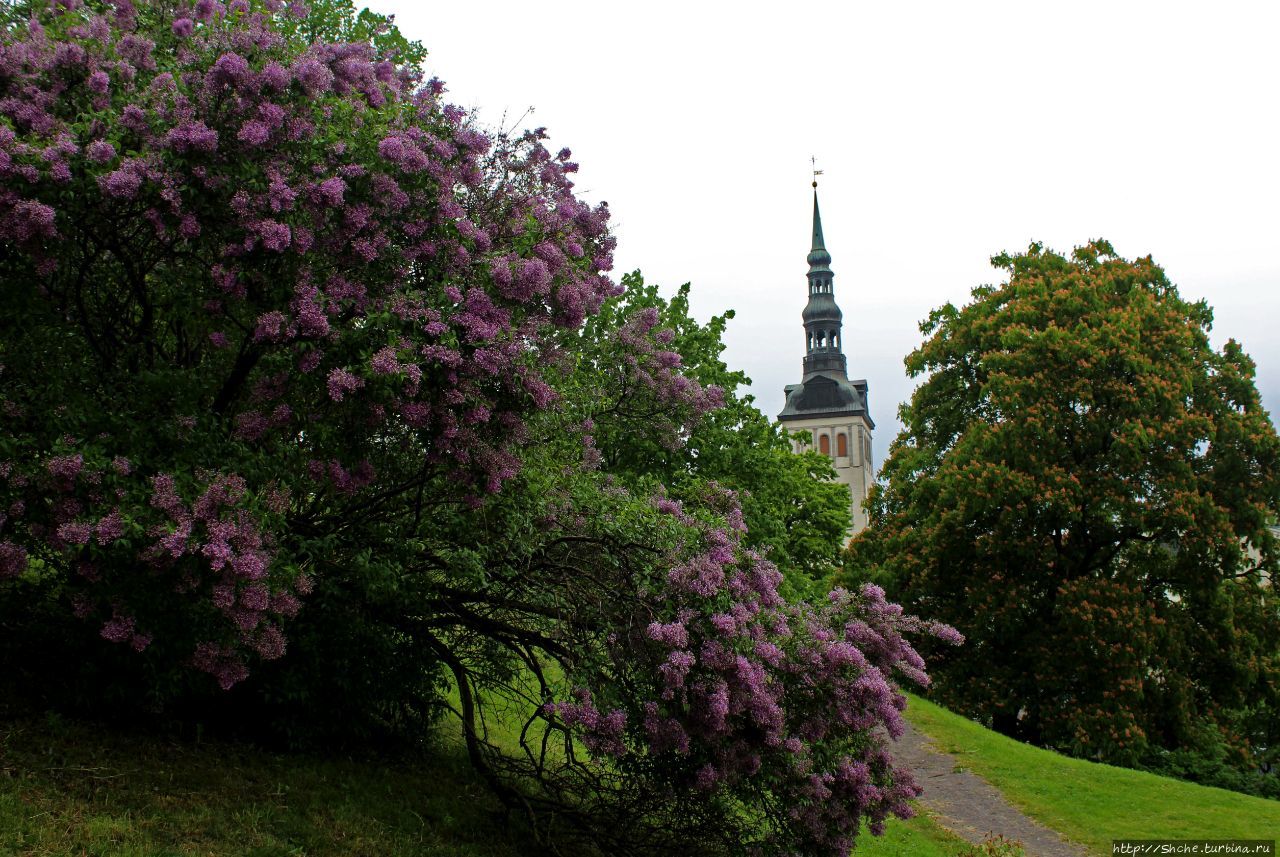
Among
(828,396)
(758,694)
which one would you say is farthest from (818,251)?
(758,694)

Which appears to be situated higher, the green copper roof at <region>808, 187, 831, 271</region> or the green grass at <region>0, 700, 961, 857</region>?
the green copper roof at <region>808, 187, 831, 271</region>

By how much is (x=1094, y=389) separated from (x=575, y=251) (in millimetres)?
19010

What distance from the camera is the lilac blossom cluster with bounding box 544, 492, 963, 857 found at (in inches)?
336

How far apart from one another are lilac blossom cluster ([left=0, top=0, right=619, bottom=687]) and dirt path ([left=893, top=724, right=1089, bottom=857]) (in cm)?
1146

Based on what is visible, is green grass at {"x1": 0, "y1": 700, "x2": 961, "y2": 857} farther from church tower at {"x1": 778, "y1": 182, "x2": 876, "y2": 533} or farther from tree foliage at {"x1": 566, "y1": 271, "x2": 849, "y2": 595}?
church tower at {"x1": 778, "y1": 182, "x2": 876, "y2": 533}

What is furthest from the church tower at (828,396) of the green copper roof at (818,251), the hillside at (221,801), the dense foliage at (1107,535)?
the hillside at (221,801)

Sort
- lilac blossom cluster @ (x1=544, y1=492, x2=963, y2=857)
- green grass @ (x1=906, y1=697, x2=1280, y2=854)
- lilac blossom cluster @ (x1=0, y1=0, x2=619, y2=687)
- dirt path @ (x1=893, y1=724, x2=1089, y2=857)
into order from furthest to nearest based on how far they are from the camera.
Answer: green grass @ (x1=906, y1=697, x2=1280, y2=854), dirt path @ (x1=893, y1=724, x2=1089, y2=857), lilac blossom cluster @ (x1=544, y1=492, x2=963, y2=857), lilac blossom cluster @ (x1=0, y1=0, x2=619, y2=687)

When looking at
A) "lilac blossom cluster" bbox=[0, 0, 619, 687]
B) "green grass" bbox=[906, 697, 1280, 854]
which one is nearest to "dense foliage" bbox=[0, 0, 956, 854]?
"lilac blossom cluster" bbox=[0, 0, 619, 687]

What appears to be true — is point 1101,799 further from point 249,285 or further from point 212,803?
point 249,285

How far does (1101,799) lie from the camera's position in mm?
17797

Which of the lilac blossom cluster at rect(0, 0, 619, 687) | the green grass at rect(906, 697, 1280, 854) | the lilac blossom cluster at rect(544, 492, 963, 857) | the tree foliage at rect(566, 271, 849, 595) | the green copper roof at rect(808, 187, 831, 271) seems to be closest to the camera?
the lilac blossom cluster at rect(0, 0, 619, 687)

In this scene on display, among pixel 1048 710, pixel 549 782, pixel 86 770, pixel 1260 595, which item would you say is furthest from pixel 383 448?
pixel 1260 595

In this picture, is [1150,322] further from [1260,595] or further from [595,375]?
[595,375]

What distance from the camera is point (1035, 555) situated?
24141mm
